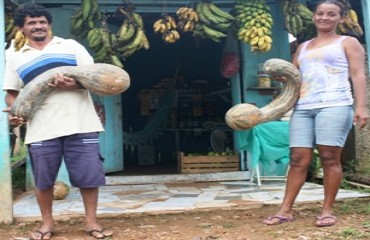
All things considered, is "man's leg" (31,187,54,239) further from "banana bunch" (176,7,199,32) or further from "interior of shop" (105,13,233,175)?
"interior of shop" (105,13,233,175)

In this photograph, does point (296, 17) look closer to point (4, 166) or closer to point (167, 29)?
point (167, 29)

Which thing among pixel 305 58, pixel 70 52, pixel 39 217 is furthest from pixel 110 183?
pixel 305 58

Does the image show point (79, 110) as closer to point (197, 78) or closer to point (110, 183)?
point (110, 183)

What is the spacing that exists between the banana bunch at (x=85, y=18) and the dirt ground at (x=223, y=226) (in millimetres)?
2156

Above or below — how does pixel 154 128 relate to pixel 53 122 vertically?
below

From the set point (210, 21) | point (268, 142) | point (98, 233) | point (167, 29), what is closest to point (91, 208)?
point (98, 233)

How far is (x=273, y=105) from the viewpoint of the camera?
13.0 ft

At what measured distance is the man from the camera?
360 centimetres

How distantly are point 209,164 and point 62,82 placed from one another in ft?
13.2

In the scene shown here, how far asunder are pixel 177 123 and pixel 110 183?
3476 millimetres

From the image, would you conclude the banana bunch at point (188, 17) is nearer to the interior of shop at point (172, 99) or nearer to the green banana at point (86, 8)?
the green banana at point (86, 8)

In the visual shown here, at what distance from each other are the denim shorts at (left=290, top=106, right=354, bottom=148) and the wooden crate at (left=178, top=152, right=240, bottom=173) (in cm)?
319

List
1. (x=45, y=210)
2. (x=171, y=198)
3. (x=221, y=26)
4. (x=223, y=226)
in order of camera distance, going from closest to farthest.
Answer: (x=45, y=210) < (x=223, y=226) < (x=171, y=198) < (x=221, y=26)

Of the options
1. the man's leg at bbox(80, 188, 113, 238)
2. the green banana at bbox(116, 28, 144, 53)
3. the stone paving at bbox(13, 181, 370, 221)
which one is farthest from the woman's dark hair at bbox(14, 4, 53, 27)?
the stone paving at bbox(13, 181, 370, 221)
